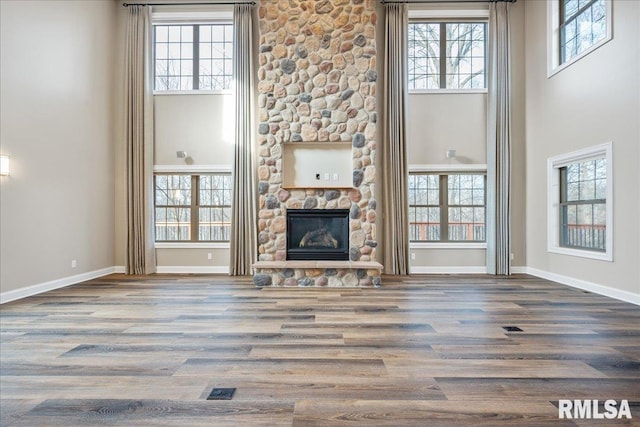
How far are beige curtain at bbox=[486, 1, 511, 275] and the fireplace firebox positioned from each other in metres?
2.75

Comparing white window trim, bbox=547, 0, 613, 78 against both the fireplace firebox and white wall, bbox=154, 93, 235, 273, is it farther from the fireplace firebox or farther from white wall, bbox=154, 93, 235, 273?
white wall, bbox=154, 93, 235, 273

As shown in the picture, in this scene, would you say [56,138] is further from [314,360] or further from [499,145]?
[499,145]

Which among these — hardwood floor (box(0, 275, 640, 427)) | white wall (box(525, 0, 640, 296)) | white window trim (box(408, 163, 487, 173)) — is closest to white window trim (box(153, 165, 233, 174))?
hardwood floor (box(0, 275, 640, 427))

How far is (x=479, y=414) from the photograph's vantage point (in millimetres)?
1917

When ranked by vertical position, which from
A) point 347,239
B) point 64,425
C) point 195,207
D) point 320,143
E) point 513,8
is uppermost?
point 513,8

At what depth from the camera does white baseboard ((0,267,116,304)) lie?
177 inches

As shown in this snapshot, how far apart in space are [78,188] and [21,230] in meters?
1.29

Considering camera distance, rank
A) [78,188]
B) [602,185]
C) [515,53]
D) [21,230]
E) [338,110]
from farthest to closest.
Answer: [515,53], [338,110], [78,188], [602,185], [21,230]

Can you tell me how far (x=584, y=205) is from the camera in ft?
18.1

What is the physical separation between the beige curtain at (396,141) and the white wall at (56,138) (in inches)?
201

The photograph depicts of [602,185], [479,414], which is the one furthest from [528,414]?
[602,185]

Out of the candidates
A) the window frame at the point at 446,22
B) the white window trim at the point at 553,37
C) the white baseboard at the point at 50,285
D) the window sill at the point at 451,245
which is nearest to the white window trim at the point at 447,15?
the window frame at the point at 446,22

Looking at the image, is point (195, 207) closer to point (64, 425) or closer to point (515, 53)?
point (64, 425)

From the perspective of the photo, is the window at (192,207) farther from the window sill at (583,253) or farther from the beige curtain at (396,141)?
the window sill at (583,253)
